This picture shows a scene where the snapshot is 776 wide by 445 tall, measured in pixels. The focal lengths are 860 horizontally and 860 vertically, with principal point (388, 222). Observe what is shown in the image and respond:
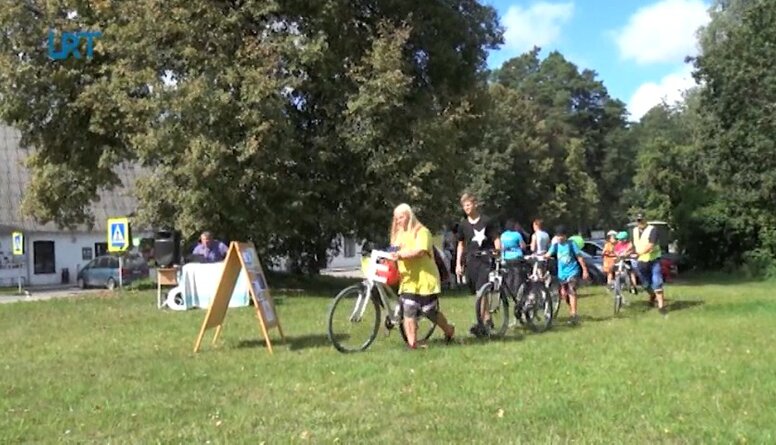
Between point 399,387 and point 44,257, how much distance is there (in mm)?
43081

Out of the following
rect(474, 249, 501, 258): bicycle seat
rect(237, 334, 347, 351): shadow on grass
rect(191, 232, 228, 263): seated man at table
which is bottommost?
rect(237, 334, 347, 351): shadow on grass

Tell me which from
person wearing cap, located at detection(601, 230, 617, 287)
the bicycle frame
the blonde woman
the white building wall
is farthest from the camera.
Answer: the white building wall

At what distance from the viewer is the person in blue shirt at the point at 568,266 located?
1452 cm

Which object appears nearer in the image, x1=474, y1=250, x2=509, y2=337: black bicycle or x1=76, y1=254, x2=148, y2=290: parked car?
x1=474, y1=250, x2=509, y2=337: black bicycle

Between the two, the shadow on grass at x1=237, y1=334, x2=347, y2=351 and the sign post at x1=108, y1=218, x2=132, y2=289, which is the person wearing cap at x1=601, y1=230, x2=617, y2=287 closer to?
the shadow on grass at x1=237, y1=334, x2=347, y2=351

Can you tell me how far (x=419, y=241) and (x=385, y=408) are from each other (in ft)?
11.0

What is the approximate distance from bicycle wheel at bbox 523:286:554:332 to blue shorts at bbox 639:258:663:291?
392cm

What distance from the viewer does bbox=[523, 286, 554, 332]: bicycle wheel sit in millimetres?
12570

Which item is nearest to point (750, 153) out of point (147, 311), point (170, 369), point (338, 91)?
point (338, 91)

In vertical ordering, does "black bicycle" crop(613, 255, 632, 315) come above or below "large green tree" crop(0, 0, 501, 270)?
below

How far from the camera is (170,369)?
30.8 feet

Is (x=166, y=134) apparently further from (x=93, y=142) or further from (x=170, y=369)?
(x=170, y=369)

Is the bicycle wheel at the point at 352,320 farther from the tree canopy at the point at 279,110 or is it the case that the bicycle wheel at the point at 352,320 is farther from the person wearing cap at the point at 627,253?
the tree canopy at the point at 279,110

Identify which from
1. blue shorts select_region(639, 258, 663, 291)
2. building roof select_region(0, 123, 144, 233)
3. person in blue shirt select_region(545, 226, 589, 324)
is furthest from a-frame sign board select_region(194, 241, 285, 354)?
building roof select_region(0, 123, 144, 233)
